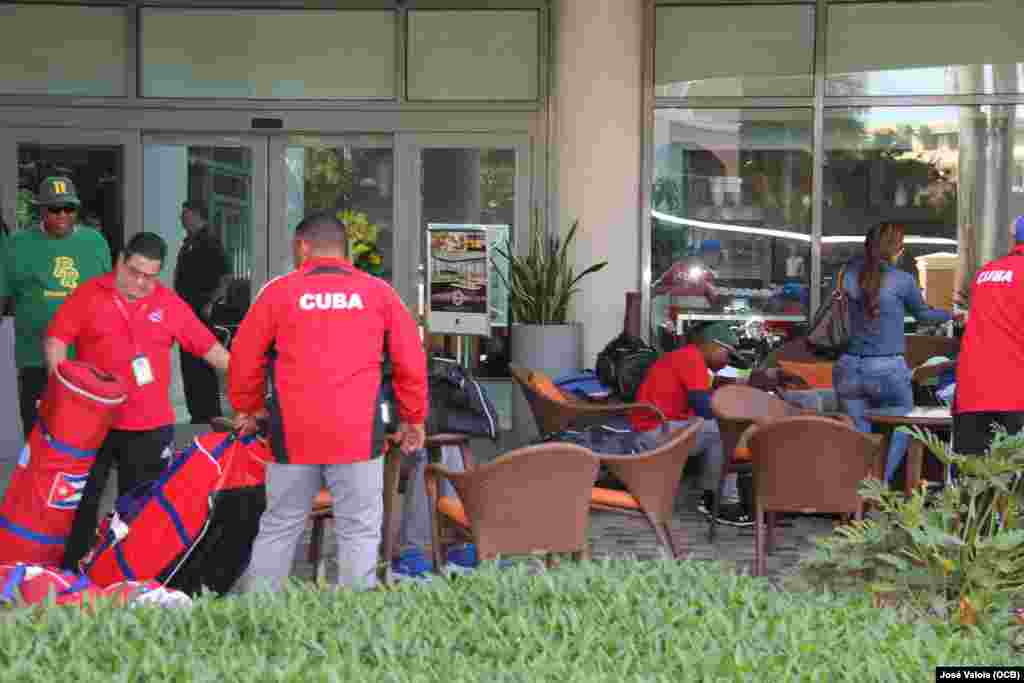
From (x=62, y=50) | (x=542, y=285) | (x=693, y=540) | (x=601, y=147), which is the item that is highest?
(x=62, y=50)

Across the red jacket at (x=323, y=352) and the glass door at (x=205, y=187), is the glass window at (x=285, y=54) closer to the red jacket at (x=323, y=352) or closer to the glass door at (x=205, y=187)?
the glass door at (x=205, y=187)

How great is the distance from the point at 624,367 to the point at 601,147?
2.54 meters

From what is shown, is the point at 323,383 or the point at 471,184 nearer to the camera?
the point at 323,383

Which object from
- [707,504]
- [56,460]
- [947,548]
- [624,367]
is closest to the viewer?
[947,548]

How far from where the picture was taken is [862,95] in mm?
12266

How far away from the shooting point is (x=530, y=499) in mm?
5824

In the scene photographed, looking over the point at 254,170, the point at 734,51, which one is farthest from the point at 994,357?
the point at 254,170

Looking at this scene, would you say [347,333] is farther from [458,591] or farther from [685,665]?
[685,665]

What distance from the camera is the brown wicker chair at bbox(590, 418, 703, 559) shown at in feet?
21.2

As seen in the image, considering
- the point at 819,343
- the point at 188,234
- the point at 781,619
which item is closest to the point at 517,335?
the point at 188,234

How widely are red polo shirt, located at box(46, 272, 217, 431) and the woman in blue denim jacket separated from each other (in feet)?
12.0

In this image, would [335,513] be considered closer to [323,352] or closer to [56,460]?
[323,352]

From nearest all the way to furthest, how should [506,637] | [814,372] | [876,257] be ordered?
1. [506,637]
2. [876,257]
3. [814,372]

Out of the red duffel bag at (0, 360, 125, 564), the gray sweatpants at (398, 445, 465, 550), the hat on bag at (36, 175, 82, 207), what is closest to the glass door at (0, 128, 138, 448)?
the hat on bag at (36, 175, 82, 207)
